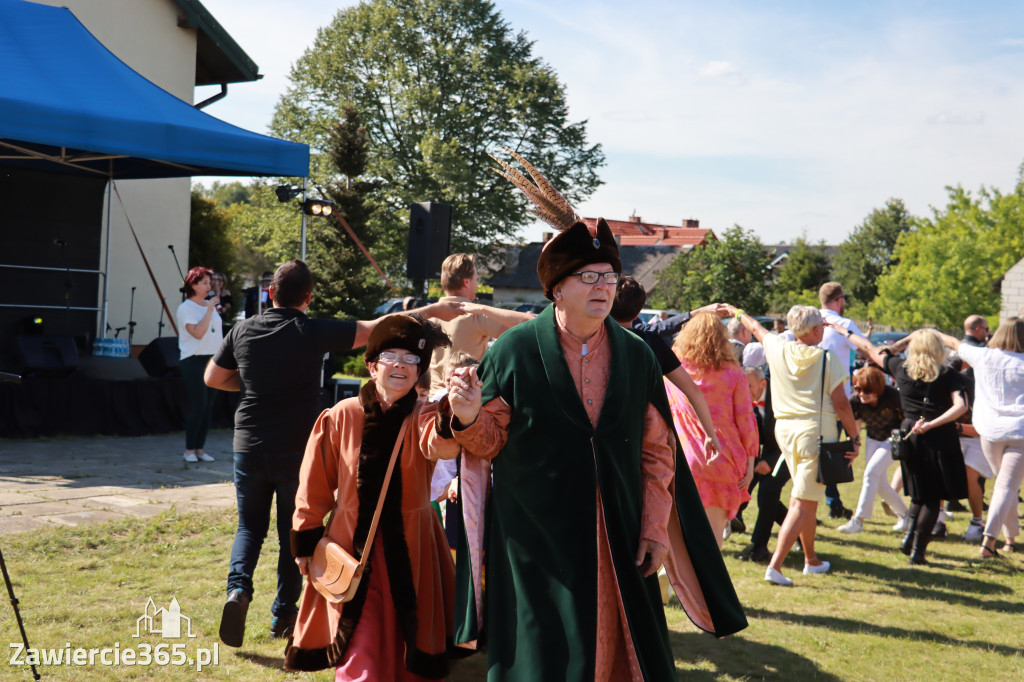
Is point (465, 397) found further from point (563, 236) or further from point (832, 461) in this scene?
point (832, 461)

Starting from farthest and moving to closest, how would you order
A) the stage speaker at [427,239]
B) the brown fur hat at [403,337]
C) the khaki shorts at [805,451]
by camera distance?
the stage speaker at [427,239], the khaki shorts at [805,451], the brown fur hat at [403,337]

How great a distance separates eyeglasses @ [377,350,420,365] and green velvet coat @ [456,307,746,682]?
17.1 inches

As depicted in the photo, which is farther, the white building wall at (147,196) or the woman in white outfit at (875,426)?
the white building wall at (147,196)

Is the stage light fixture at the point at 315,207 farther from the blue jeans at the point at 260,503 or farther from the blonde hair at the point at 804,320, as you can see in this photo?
the blue jeans at the point at 260,503

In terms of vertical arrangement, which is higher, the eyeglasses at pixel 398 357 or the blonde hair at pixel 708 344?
the blonde hair at pixel 708 344

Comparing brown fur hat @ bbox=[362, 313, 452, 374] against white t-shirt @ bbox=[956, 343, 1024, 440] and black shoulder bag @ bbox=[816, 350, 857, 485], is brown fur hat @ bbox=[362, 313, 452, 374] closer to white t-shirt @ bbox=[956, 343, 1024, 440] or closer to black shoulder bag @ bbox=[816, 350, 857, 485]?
black shoulder bag @ bbox=[816, 350, 857, 485]

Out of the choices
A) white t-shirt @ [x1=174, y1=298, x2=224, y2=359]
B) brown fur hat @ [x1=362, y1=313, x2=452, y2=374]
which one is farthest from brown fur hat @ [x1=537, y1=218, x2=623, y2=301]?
white t-shirt @ [x1=174, y1=298, x2=224, y2=359]

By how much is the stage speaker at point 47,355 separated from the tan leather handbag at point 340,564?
9.27m

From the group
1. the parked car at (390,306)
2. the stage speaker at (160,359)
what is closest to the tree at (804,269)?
the parked car at (390,306)

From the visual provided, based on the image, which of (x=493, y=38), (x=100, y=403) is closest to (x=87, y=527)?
(x=100, y=403)

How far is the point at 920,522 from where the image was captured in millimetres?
6422

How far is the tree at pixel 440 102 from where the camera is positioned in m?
31.5

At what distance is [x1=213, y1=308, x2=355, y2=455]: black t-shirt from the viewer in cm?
402

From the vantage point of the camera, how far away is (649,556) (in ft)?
9.10
